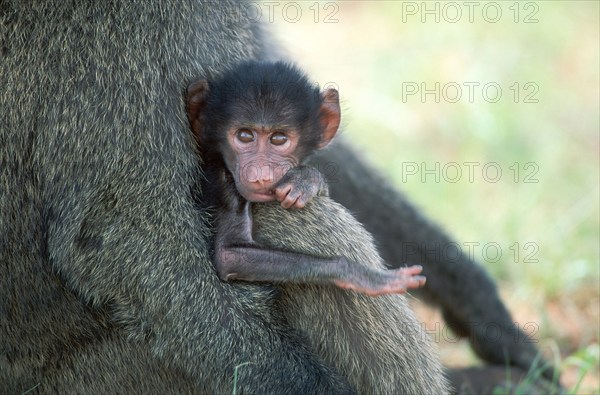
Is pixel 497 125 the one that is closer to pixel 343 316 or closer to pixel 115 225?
pixel 343 316

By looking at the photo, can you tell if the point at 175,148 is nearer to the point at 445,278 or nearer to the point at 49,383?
the point at 49,383

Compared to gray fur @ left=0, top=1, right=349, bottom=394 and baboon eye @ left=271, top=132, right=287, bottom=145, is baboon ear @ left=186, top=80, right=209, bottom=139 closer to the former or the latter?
gray fur @ left=0, top=1, right=349, bottom=394

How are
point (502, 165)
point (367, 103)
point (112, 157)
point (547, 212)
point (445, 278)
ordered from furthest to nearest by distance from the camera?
point (367, 103) → point (502, 165) → point (547, 212) → point (445, 278) → point (112, 157)

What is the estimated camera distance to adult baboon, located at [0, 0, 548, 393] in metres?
3.01

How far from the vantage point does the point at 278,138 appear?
331 cm

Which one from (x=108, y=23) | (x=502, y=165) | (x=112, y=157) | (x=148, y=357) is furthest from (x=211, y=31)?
(x=502, y=165)

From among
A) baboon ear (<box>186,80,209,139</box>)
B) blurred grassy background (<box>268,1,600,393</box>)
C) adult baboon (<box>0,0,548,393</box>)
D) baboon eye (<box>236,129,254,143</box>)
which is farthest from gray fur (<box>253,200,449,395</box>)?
blurred grassy background (<box>268,1,600,393</box>)

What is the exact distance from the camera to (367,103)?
7.37 m

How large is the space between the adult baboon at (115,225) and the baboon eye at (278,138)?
0.29 m

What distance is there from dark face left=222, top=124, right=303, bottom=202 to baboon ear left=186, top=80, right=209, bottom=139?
0.11 metres

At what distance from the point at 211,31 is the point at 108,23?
32 cm

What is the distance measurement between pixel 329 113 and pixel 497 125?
376 centimetres

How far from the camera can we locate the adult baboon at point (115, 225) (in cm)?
301

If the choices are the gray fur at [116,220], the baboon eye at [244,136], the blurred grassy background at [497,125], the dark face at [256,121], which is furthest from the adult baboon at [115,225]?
the blurred grassy background at [497,125]
